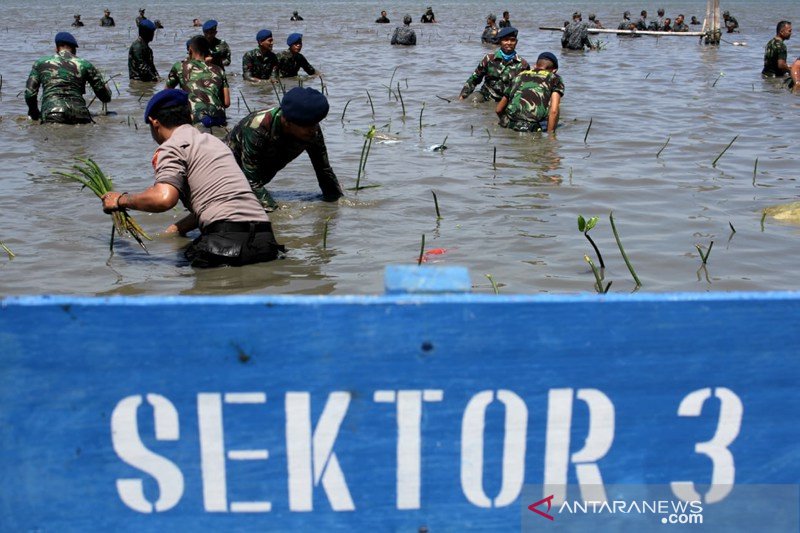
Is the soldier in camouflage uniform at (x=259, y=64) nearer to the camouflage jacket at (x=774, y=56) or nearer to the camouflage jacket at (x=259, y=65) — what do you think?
the camouflage jacket at (x=259, y=65)

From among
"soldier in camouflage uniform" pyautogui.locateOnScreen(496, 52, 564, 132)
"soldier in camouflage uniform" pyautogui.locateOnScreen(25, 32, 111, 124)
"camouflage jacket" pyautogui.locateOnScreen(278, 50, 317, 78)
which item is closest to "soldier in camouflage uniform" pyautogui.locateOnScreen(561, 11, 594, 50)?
"camouflage jacket" pyautogui.locateOnScreen(278, 50, 317, 78)

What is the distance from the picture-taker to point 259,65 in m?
15.2

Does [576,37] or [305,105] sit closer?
[305,105]

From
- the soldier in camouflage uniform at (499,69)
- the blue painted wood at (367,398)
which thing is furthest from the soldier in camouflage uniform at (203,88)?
the blue painted wood at (367,398)

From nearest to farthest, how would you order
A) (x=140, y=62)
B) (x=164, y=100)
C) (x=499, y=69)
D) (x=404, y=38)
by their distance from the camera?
1. (x=164, y=100)
2. (x=499, y=69)
3. (x=140, y=62)
4. (x=404, y=38)

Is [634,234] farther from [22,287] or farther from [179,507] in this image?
[179,507]

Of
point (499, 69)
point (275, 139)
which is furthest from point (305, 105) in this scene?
point (499, 69)

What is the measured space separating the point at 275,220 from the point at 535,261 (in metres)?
2.04

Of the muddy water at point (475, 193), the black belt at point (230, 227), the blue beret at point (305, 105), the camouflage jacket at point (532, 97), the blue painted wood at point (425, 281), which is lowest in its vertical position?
the muddy water at point (475, 193)

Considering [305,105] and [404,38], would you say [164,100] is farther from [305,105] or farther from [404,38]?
[404,38]

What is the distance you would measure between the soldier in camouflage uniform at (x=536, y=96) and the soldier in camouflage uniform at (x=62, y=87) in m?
4.76

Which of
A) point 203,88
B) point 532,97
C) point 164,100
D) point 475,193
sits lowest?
point 475,193

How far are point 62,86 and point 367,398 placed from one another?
10023 mm

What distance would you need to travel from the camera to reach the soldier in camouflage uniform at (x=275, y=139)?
5820mm
